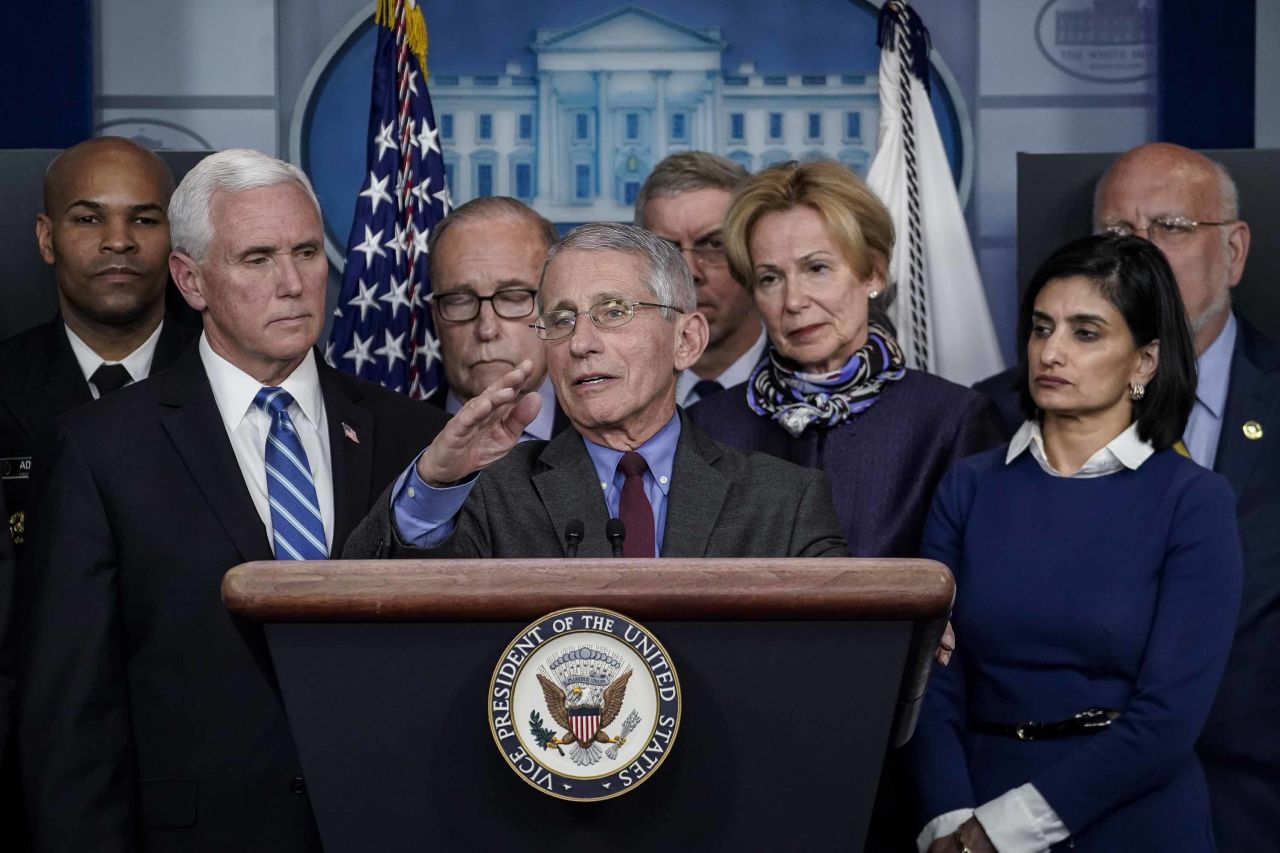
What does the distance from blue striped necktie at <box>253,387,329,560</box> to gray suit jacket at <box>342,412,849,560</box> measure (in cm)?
33

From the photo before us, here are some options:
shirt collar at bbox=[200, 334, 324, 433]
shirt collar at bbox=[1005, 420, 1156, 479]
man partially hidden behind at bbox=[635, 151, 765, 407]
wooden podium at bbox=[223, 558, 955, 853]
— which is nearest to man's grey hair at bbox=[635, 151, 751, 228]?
man partially hidden behind at bbox=[635, 151, 765, 407]

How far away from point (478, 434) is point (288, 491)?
728 mm

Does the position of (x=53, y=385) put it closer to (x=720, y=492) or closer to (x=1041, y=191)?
(x=720, y=492)

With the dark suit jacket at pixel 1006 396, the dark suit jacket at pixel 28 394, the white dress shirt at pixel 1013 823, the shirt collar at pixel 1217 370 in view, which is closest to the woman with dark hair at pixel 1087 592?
the white dress shirt at pixel 1013 823

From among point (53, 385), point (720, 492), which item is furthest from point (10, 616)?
point (720, 492)

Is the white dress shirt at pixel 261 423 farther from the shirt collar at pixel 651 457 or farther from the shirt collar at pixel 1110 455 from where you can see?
A: the shirt collar at pixel 1110 455

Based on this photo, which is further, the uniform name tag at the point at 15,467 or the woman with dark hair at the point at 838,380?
the uniform name tag at the point at 15,467

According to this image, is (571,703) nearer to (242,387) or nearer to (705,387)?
(242,387)

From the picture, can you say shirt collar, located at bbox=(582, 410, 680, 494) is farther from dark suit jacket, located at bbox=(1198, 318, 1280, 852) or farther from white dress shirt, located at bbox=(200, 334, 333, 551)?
dark suit jacket, located at bbox=(1198, 318, 1280, 852)

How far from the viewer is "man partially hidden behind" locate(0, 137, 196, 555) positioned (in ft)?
9.93

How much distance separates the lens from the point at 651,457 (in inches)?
84.5

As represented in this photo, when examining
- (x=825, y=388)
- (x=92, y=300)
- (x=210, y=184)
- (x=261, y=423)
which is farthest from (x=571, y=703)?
(x=92, y=300)

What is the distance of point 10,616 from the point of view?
2.32 m

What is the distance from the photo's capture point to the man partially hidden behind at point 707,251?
349 centimetres
